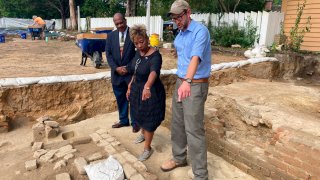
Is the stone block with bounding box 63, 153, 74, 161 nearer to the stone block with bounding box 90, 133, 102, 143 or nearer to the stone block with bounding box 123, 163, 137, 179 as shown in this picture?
the stone block with bounding box 90, 133, 102, 143

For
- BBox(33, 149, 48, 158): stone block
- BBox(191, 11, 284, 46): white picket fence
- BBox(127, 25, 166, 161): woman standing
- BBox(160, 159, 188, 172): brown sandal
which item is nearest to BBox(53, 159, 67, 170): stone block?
BBox(33, 149, 48, 158): stone block

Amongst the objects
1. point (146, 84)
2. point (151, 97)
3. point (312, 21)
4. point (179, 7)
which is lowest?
point (151, 97)

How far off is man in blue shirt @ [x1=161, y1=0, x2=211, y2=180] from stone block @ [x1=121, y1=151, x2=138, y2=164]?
2.55 feet

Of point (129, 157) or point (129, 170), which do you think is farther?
point (129, 157)

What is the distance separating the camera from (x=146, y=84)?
10.4ft

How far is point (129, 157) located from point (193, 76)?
1.41 m

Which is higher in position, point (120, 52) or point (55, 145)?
point (120, 52)

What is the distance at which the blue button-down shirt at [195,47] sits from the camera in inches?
105

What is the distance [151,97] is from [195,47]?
880 mm

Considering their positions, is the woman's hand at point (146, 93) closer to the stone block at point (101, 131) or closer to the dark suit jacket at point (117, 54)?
the dark suit jacket at point (117, 54)

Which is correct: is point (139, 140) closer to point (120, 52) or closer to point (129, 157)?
point (129, 157)

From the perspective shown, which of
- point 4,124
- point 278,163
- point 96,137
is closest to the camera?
point 278,163

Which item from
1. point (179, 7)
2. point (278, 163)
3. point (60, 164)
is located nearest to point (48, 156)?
point (60, 164)

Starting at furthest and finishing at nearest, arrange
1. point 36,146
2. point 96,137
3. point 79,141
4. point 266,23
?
point 266,23 → point 96,137 → point 79,141 → point 36,146
